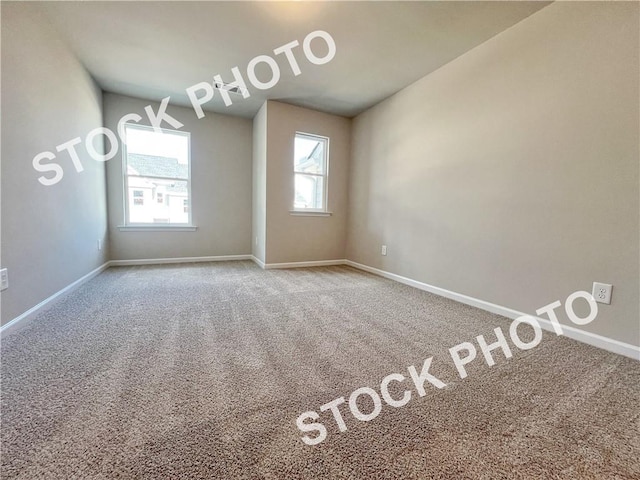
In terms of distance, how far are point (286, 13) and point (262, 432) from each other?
8.64ft

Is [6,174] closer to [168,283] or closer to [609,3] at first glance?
[168,283]

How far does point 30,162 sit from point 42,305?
1.05m

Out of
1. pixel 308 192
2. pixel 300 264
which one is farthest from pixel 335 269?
pixel 308 192

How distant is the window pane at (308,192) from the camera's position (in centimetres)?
391

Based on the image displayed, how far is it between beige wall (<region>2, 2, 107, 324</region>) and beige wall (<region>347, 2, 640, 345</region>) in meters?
3.32

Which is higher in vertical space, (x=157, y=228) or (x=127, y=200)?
(x=127, y=200)

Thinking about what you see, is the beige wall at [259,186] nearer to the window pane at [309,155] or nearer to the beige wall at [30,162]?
the window pane at [309,155]

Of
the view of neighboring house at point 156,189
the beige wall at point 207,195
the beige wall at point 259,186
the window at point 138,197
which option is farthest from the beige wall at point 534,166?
the window at point 138,197

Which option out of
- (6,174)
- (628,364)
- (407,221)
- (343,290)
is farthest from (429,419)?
(6,174)

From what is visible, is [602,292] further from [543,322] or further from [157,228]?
[157,228]

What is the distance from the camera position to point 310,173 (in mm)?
3943

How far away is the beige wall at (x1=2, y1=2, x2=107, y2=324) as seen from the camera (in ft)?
5.36

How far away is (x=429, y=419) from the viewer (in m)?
1.01

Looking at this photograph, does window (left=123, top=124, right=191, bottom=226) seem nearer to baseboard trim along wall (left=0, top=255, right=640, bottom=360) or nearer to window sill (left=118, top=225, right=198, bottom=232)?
window sill (left=118, top=225, right=198, bottom=232)
